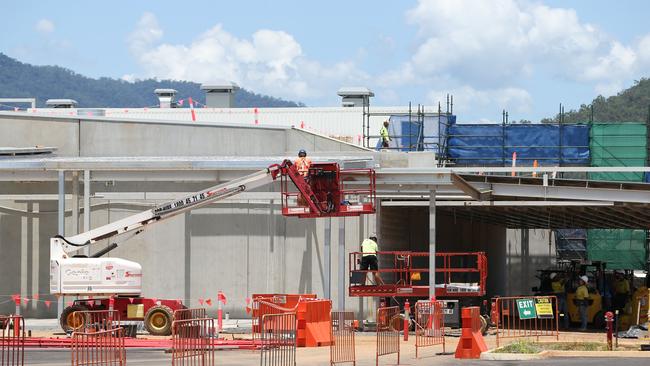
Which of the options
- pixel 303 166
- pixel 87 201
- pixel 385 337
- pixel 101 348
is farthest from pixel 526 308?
pixel 101 348

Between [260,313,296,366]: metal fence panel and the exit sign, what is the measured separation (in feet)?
31.8

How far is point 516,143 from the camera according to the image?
2019 inches

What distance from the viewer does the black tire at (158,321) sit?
3200 centimetres

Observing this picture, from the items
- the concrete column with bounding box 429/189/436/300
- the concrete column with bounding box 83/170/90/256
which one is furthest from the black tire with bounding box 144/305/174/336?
the concrete column with bounding box 429/189/436/300

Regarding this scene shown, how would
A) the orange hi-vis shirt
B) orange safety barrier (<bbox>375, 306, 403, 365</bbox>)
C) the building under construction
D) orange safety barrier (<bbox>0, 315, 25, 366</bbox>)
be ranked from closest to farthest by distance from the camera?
orange safety barrier (<bbox>0, 315, 25, 366</bbox>)
orange safety barrier (<bbox>375, 306, 403, 365</bbox>)
the orange hi-vis shirt
the building under construction

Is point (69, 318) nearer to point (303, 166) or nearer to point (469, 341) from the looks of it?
point (303, 166)

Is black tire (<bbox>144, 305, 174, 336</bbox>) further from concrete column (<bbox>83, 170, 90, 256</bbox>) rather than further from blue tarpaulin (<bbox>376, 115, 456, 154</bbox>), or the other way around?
blue tarpaulin (<bbox>376, 115, 456, 154</bbox>)

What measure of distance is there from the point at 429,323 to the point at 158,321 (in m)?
7.04

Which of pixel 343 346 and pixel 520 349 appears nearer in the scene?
pixel 343 346

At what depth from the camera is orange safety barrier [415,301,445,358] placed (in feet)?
94.9

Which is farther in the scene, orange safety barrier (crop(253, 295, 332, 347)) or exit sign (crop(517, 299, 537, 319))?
exit sign (crop(517, 299, 537, 319))

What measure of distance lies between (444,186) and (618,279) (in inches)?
419

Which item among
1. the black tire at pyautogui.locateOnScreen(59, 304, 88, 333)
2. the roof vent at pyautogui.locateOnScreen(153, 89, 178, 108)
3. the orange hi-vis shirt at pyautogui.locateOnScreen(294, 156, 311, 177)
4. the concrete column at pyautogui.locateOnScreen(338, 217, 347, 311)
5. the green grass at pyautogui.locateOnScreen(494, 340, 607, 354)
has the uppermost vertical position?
the roof vent at pyautogui.locateOnScreen(153, 89, 178, 108)

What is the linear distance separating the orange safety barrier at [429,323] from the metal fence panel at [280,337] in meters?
6.75
